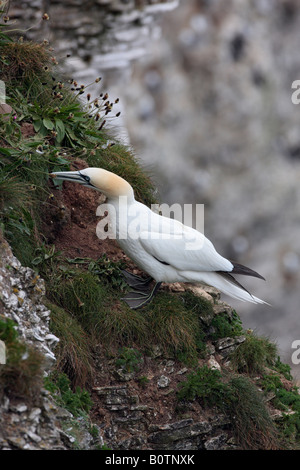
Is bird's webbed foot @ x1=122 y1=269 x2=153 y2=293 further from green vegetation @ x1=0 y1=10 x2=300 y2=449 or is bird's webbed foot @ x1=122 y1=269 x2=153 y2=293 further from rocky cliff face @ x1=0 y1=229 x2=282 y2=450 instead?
rocky cliff face @ x1=0 y1=229 x2=282 y2=450

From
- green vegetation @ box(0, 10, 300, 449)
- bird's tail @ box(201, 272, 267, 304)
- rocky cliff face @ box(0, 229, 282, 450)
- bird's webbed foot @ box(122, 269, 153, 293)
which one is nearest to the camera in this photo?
rocky cliff face @ box(0, 229, 282, 450)

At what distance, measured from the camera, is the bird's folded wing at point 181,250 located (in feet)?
18.2

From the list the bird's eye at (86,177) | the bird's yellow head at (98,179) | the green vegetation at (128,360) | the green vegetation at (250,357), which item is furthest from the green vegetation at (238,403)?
the bird's eye at (86,177)

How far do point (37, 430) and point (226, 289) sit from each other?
7.45ft

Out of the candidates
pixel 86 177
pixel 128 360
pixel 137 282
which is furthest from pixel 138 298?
pixel 86 177

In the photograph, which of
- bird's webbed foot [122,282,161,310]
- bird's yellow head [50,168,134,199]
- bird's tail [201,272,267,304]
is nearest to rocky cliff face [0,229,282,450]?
bird's webbed foot [122,282,161,310]

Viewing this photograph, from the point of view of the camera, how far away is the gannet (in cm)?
553

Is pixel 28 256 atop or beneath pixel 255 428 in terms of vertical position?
atop

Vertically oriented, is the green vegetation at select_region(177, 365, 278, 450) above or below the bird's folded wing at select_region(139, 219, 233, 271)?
below

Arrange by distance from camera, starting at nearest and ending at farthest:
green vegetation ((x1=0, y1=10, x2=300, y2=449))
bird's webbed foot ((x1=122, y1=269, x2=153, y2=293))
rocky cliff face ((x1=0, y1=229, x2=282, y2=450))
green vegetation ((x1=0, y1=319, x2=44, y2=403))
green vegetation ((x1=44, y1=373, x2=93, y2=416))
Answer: green vegetation ((x1=0, y1=319, x2=44, y2=403)), rocky cliff face ((x1=0, y1=229, x2=282, y2=450)), green vegetation ((x1=44, y1=373, x2=93, y2=416)), green vegetation ((x1=0, y1=10, x2=300, y2=449)), bird's webbed foot ((x1=122, y1=269, x2=153, y2=293))

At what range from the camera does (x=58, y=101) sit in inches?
263
